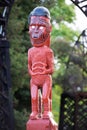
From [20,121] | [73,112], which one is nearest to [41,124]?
[73,112]

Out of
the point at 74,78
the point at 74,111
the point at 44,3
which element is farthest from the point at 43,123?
the point at 74,78

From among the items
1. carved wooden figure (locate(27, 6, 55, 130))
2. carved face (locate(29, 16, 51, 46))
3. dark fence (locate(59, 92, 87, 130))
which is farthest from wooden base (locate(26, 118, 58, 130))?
dark fence (locate(59, 92, 87, 130))

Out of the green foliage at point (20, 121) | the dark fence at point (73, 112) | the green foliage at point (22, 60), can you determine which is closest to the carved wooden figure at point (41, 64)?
the dark fence at point (73, 112)

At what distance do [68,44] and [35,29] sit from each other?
58.0 feet

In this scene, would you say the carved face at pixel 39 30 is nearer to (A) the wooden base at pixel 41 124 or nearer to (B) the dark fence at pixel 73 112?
(A) the wooden base at pixel 41 124

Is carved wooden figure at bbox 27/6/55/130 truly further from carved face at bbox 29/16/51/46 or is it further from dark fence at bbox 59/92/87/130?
dark fence at bbox 59/92/87/130

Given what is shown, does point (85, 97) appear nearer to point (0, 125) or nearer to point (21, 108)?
point (0, 125)

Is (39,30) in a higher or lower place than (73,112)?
higher

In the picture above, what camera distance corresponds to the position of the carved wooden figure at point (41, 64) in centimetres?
912

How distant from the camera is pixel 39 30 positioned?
9.33m

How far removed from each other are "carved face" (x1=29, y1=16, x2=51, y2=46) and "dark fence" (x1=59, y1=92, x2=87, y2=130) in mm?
4481

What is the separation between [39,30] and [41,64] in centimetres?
59

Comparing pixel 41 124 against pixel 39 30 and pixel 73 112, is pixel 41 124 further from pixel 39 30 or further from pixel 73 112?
pixel 73 112

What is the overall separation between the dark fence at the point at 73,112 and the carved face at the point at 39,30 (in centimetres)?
448
